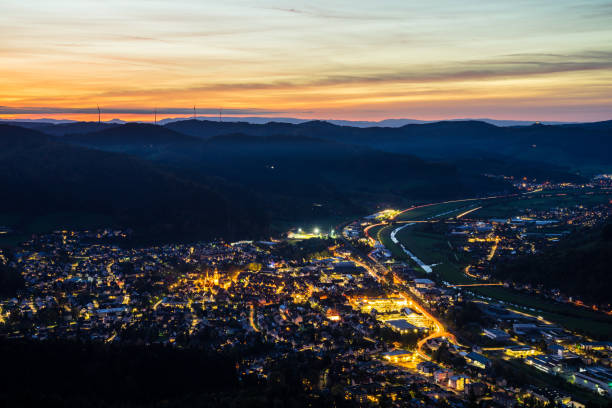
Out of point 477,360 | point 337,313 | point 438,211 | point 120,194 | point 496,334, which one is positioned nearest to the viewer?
point 477,360

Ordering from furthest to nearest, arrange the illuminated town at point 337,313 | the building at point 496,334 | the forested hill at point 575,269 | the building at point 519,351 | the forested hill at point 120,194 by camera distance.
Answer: the forested hill at point 120,194 < the forested hill at point 575,269 < the building at point 496,334 < the building at point 519,351 < the illuminated town at point 337,313

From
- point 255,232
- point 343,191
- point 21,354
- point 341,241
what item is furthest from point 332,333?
point 343,191

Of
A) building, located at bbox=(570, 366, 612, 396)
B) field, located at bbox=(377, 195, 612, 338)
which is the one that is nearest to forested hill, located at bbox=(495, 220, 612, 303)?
field, located at bbox=(377, 195, 612, 338)

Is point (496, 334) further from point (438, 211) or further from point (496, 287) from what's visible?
point (438, 211)

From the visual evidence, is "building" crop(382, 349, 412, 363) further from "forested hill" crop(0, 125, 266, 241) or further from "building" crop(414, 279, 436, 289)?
"forested hill" crop(0, 125, 266, 241)

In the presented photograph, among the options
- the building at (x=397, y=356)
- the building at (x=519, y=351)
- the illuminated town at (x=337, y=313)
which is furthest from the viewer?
the building at (x=519, y=351)

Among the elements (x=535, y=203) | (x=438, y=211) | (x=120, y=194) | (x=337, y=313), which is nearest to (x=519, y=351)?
(x=337, y=313)

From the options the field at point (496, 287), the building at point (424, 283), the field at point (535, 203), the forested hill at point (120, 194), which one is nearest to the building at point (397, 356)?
the field at point (496, 287)

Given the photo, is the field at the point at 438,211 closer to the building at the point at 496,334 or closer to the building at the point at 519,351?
the building at the point at 496,334
